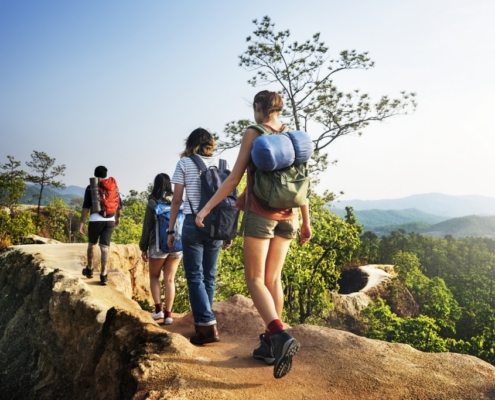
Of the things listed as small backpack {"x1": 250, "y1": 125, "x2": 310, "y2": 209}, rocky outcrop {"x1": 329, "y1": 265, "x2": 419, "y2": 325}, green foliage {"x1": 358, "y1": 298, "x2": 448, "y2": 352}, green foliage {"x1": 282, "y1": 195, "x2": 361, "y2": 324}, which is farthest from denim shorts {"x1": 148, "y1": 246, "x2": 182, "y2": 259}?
rocky outcrop {"x1": 329, "y1": 265, "x2": 419, "y2": 325}

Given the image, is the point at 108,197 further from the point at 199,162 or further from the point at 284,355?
the point at 284,355

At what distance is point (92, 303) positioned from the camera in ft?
20.8

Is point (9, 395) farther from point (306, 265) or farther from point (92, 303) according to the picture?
point (306, 265)

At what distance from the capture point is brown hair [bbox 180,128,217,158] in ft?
16.1

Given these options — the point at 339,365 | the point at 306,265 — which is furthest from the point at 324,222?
the point at 339,365

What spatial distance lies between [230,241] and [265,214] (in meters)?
1.31

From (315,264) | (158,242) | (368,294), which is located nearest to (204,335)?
(158,242)

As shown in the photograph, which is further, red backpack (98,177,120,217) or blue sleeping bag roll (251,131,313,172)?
red backpack (98,177,120,217)

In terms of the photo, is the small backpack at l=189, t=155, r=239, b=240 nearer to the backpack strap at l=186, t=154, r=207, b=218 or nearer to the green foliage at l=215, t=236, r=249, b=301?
the backpack strap at l=186, t=154, r=207, b=218

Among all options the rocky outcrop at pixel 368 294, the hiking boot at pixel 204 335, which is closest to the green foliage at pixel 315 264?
the rocky outcrop at pixel 368 294

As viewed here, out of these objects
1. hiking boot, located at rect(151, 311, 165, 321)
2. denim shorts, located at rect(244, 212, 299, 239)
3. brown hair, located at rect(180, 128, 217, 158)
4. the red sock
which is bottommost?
hiking boot, located at rect(151, 311, 165, 321)

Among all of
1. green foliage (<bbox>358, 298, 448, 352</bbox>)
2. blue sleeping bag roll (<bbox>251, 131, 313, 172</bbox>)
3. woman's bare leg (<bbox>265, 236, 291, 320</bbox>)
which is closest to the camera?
blue sleeping bag roll (<bbox>251, 131, 313, 172</bbox>)

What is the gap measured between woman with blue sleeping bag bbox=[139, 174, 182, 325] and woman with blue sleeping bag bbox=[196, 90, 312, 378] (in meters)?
2.59

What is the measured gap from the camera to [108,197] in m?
8.07
